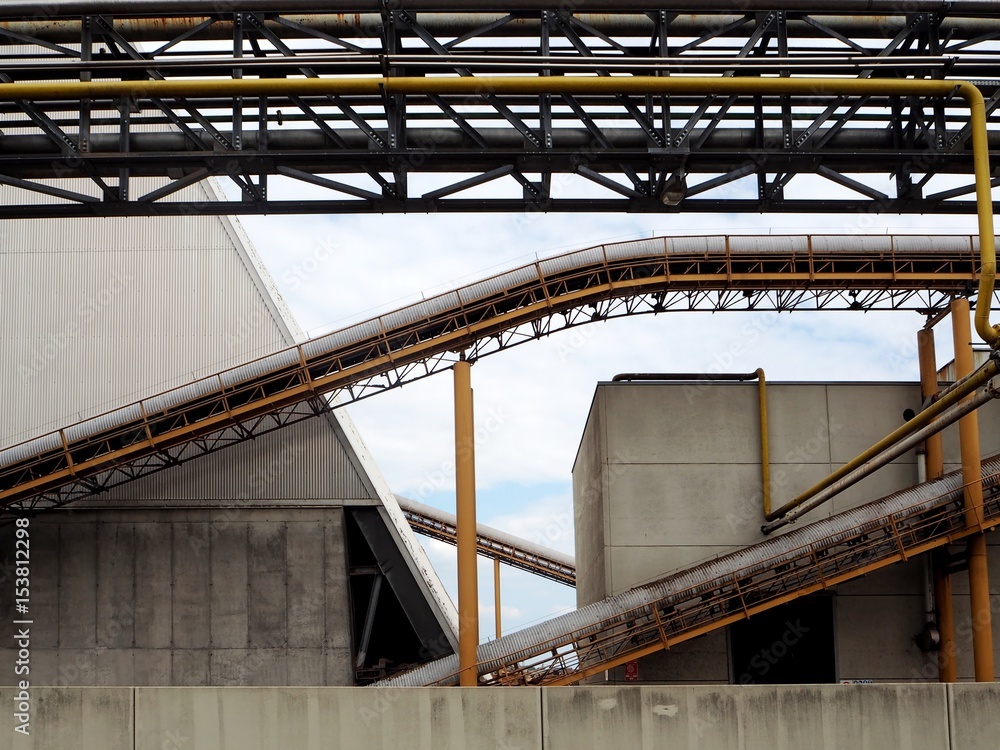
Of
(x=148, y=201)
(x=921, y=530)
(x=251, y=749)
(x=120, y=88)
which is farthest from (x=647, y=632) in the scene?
(x=120, y=88)

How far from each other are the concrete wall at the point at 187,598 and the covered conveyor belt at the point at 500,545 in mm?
15259

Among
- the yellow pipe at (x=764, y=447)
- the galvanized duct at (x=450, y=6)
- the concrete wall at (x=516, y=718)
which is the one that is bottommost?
the concrete wall at (x=516, y=718)

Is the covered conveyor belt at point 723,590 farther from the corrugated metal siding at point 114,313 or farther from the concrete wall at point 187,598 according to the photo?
the corrugated metal siding at point 114,313

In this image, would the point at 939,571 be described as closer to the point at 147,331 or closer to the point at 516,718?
the point at 516,718

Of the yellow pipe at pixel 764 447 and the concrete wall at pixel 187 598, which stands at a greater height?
the yellow pipe at pixel 764 447

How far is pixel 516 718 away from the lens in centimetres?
1140

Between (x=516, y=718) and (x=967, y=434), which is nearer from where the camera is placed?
(x=516, y=718)

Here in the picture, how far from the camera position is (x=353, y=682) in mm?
24047

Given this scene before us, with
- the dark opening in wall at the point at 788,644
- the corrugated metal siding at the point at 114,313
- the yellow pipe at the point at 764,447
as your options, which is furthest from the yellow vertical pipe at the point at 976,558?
the corrugated metal siding at the point at 114,313

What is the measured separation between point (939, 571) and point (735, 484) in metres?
4.82

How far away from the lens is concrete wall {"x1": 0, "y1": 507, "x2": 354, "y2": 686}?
23.8m

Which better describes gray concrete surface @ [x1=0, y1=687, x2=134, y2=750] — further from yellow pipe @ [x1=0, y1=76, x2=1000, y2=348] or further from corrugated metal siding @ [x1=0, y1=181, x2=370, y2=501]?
corrugated metal siding @ [x1=0, y1=181, x2=370, y2=501]

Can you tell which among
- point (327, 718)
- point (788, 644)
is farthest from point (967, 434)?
point (327, 718)

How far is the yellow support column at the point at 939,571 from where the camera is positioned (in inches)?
905
